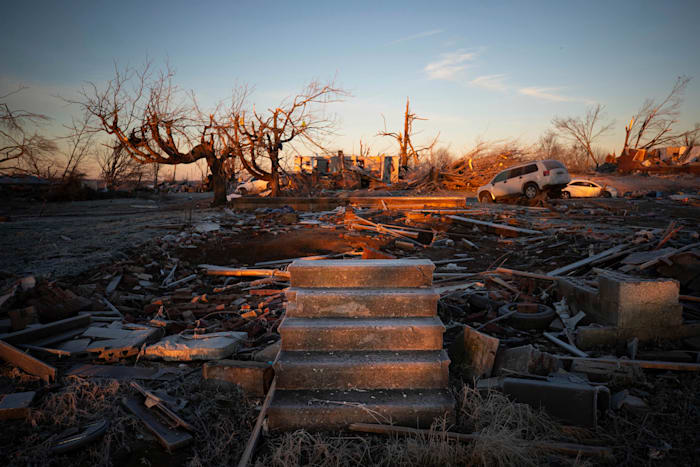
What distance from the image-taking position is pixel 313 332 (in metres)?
3.05

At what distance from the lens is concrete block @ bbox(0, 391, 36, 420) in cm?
271

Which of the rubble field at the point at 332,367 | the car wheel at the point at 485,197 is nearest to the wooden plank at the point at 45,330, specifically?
the rubble field at the point at 332,367

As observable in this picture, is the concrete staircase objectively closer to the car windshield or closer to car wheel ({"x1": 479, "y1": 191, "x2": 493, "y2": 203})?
the car windshield

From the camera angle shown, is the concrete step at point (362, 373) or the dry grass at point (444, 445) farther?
the concrete step at point (362, 373)

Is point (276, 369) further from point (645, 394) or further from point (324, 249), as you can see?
point (324, 249)

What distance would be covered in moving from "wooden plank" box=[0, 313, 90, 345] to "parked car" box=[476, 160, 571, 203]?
52.2ft

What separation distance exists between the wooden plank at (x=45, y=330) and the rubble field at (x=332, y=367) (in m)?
0.02

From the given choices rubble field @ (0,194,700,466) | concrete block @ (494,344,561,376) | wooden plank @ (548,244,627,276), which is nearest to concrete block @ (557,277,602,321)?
rubble field @ (0,194,700,466)

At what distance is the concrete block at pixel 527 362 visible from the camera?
3086mm

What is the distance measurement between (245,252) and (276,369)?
5.92 metres

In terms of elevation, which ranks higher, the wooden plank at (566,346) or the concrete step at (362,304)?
the concrete step at (362,304)

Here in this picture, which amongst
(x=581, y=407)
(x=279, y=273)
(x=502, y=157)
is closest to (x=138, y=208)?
(x=279, y=273)

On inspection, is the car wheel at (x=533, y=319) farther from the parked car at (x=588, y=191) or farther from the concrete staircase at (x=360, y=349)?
the parked car at (x=588, y=191)

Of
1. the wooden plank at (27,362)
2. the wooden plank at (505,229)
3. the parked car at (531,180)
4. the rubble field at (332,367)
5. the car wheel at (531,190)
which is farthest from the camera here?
the car wheel at (531,190)
